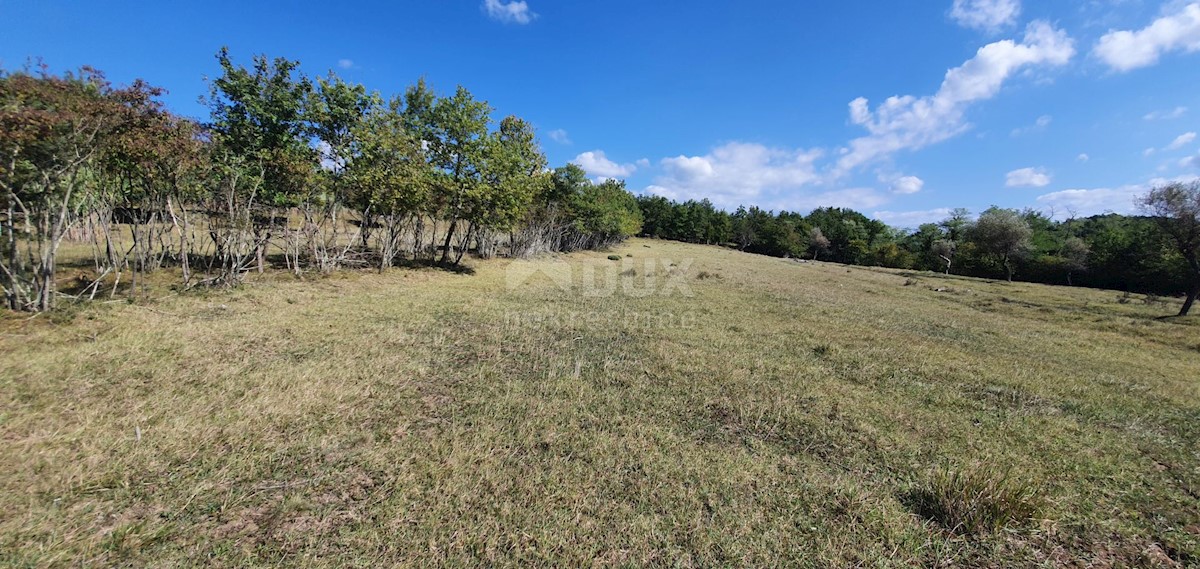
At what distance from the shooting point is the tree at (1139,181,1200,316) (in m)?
16.6

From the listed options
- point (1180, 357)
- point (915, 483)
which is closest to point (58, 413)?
point (915, 483)

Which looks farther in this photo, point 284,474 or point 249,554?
point 284,474

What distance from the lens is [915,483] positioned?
4.14 m

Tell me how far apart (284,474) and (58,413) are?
2.97 meters

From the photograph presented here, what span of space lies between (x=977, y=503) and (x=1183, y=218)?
82.6 ft

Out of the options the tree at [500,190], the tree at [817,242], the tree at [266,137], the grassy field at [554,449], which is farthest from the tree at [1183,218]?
the tree at [817,242]

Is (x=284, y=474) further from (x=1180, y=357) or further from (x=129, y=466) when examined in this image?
(x=1180, y=357)

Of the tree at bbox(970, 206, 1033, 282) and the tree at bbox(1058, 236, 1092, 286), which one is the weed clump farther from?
the tree at bbox(1058, 236, 1092, 286)

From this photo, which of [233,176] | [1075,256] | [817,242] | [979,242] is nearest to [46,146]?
[233,176]

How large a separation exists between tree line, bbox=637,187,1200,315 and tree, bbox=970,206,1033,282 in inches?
3.7

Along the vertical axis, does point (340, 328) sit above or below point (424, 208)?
below

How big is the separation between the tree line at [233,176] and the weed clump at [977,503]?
493 inches

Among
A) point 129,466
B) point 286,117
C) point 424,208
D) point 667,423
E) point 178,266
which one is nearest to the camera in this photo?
point 129,466

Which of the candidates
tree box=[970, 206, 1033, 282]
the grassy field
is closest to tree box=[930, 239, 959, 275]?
tree box=[970, 206, 1033, 282]
